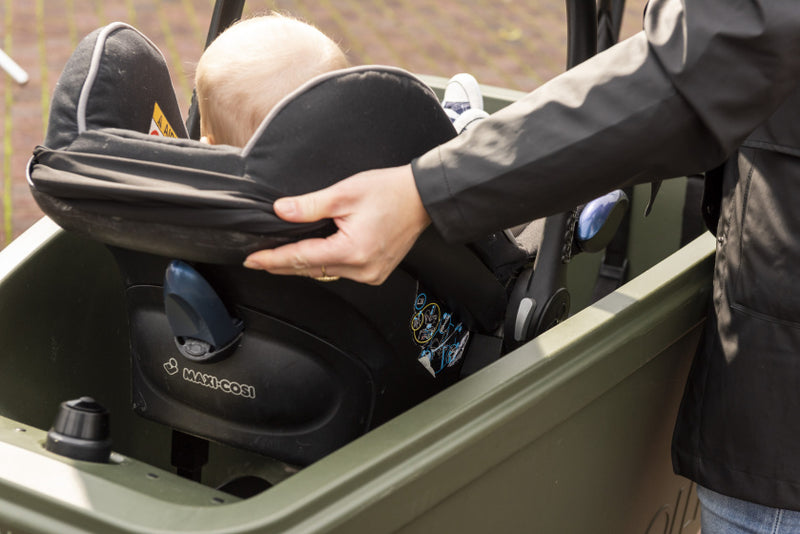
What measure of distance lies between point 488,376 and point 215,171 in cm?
43

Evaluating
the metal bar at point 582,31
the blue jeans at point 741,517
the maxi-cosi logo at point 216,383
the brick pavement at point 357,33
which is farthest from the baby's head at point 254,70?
the brick pavement at point 357,33

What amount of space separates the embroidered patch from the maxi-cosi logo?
0.23 meters

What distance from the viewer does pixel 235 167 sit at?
112 cm

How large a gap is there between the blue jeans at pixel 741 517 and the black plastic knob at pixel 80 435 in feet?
2.86

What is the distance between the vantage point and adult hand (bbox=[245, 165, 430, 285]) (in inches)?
43.3

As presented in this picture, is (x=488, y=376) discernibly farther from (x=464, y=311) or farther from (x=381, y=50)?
(x=381, y=50)

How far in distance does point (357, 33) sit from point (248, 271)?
4264mm

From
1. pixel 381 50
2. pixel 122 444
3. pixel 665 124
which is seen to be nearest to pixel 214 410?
pixel 122 444

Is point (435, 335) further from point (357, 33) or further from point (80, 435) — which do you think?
point (357, 33)

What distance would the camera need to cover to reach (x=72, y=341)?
1659mm

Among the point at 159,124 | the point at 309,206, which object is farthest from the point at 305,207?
the point at 159,124

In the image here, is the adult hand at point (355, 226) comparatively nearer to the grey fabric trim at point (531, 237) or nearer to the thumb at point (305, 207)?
the thumb at point (305, 207)

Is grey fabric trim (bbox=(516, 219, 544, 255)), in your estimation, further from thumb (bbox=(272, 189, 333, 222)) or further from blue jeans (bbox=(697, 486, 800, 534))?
thumb (bbox=(272, 189, 333, 222))

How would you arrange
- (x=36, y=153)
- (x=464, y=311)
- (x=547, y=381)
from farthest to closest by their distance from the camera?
(x=464, y=311), (x=547, y=381), (x=36, y=153)
